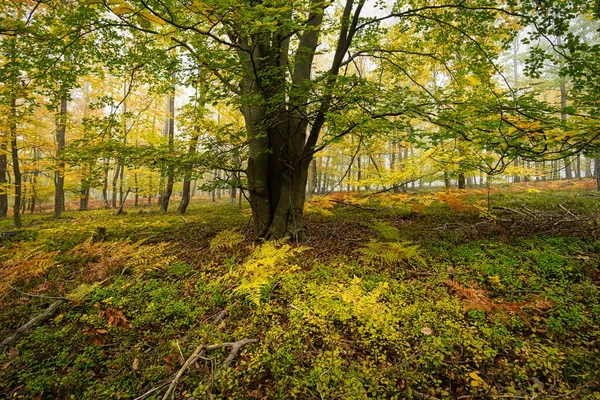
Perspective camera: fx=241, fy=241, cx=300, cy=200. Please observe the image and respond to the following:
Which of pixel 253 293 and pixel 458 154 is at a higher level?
pixel 458 154

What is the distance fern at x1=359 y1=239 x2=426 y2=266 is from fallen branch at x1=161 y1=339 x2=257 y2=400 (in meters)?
2.31

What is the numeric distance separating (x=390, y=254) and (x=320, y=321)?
5.66 feet

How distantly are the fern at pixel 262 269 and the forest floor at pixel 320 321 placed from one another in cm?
3

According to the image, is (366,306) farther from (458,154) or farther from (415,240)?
(458,154)

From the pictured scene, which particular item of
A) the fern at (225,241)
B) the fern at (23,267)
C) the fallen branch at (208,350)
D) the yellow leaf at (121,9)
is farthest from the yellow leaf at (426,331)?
the fern at (23,267)

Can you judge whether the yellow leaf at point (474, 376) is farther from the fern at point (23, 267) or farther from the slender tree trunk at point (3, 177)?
the slender tree trunk at point (3, 177)

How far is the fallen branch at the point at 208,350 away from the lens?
222cm

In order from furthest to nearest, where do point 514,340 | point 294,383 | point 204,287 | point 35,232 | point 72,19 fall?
point 35,232 < point 204,287 < point 72,19 < point 514,340 < point 294,383

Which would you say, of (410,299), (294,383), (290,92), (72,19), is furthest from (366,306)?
(72,19)

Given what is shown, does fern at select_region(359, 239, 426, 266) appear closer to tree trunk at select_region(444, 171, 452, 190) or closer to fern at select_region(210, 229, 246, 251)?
fern at select_region(210, 229, 246, 251)

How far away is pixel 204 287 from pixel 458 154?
19.9ft

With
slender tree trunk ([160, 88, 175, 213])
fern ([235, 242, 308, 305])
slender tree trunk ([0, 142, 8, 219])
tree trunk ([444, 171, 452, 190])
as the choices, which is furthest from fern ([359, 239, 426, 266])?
slender tree trunk ([0, 142, 8, 219])

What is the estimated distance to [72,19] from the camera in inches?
129

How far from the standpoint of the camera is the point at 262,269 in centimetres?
366
